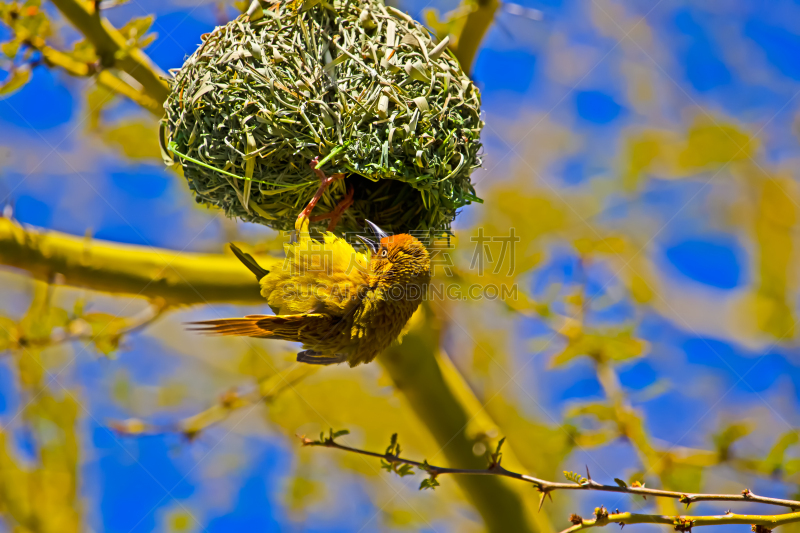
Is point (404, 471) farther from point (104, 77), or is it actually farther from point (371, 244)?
point (104, 77)

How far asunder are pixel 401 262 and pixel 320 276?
24 cm

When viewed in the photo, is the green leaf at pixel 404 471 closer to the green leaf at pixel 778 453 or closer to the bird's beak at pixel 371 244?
the bird's beak at pixel 371 244

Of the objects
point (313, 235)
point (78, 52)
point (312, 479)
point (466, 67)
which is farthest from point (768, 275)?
point (78, 52)

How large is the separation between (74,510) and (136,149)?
5.77ft

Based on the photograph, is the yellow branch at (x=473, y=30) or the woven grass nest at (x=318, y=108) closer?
the woven grass nest at (x=318, y=108)

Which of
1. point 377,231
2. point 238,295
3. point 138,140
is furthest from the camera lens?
point 138,140

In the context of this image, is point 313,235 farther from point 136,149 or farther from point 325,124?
point 136,149

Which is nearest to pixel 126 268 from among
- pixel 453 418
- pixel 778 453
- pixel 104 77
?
pixel 104 77

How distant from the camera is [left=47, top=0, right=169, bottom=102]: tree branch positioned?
208 cm

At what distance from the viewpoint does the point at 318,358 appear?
184cm

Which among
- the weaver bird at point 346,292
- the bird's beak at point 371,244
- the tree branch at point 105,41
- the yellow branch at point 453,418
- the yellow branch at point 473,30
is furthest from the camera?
the yellow branch at point 453,418

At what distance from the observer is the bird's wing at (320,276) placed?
1.77m

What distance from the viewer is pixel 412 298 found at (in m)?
1.81

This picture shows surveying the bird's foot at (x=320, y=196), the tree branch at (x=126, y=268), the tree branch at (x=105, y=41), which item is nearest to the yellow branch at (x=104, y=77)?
the tree branch at (x=105, y=41)
